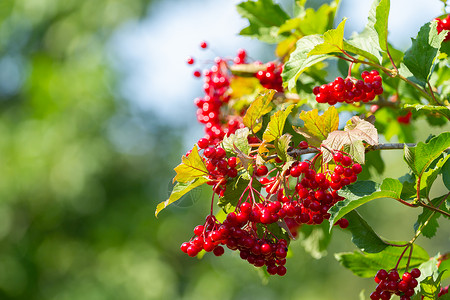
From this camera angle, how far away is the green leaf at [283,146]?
1006 mm

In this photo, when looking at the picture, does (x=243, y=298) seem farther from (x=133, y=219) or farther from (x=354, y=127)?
(x=354, y=127)

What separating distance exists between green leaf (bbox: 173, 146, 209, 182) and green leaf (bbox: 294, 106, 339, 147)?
0.21 meters

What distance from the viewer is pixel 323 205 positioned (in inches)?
40.4

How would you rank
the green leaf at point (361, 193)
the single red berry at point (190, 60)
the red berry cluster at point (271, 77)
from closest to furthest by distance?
1. the green leaf at point (361, 193)
2. the red berry cluster at point (271, 77)
3. the single red berry at point (190, 60)

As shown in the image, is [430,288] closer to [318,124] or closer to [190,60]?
[318,124]

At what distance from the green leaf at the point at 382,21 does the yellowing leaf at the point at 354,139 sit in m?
0.26

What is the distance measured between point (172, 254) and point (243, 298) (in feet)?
5.93

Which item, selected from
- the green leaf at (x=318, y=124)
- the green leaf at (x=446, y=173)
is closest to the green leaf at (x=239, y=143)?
the green leaf at (x=318, y=124)

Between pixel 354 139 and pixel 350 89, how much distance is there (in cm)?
27

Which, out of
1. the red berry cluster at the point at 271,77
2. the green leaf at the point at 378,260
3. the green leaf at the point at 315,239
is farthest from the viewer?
the green leaf at the point at 315,239

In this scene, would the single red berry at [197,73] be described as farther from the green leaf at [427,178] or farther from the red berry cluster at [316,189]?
the green leaf at [427,178]

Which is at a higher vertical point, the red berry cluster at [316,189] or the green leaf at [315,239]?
the red berry cluster at [316,189]

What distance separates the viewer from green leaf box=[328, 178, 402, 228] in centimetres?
92

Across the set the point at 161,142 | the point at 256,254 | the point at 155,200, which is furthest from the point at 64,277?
the point at 256,254
